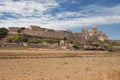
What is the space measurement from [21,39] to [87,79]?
94869 millimetres

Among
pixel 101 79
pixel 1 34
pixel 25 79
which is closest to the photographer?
pixel 101 79

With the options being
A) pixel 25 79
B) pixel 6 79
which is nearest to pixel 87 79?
pixel 25 79

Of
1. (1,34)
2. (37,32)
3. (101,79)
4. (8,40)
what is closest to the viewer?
(101,79)

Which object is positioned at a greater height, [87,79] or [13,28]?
[13,28]

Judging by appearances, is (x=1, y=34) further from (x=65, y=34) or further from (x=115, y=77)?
(x=115, y=77)

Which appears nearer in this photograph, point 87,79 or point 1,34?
point 87,79

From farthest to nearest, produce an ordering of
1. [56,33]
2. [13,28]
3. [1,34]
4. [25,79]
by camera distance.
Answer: [56,33], [13,28], [1,34], [25,79]

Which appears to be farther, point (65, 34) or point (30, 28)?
point (65, 34)

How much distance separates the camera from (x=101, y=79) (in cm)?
1166

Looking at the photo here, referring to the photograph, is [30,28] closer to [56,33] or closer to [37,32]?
[37,32]

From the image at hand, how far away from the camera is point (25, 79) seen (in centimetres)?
1650

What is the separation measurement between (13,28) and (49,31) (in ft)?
97.9

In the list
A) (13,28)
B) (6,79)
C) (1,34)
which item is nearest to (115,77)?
(6,79)

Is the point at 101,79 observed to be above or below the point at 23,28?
below
